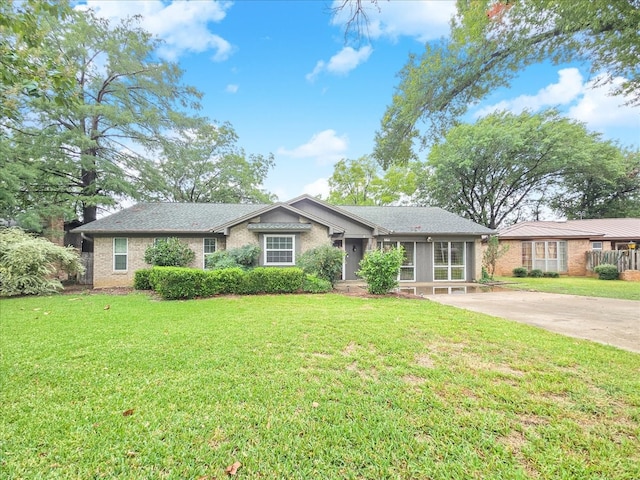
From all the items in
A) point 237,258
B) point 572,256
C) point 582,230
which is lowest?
point 572,256

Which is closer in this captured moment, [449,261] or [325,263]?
[325,263]

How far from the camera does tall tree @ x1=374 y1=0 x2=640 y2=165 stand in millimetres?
4593

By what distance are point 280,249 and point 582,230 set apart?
22.9m

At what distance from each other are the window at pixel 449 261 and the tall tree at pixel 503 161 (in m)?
12.3

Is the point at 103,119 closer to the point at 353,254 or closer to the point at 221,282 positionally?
the point at 221,282

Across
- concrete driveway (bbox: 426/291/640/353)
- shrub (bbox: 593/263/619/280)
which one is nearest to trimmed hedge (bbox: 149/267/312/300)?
concrete driveway (bbox: 426/291/640/353)

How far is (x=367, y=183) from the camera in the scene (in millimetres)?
34469

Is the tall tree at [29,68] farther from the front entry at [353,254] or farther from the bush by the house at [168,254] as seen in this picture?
the front entry at [353,254]

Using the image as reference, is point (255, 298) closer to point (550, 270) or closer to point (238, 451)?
point (238, 451)

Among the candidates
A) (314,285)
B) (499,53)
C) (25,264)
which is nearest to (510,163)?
(314,285)

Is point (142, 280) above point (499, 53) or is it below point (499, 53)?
below

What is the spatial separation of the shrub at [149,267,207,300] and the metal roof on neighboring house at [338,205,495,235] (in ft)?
32.9

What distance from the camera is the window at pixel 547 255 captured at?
65.8 ft

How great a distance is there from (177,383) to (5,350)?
12.3 ft
